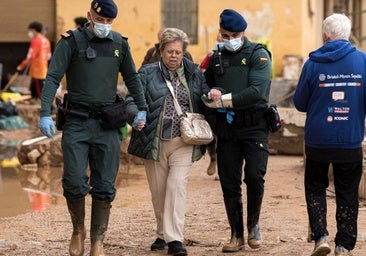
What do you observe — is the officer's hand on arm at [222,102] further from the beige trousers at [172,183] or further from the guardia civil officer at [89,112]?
the guardia civil officer at [89,112]

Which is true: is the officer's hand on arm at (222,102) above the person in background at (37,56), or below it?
above

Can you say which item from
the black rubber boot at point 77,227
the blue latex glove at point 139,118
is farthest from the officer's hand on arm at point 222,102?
the black rubber boot at point 77,227

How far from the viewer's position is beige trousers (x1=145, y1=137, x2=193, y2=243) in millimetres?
8078

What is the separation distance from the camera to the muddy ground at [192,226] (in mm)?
8344

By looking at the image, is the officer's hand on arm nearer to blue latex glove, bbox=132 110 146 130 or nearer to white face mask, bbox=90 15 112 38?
blue latex glove, bbox=132 110 146 130

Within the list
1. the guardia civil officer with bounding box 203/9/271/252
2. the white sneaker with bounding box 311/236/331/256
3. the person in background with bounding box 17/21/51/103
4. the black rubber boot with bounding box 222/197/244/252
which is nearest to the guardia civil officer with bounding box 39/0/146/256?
the guardia civil officer with bounding box 203/9/271/252

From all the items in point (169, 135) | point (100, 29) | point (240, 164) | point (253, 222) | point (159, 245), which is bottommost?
point (159, 245)

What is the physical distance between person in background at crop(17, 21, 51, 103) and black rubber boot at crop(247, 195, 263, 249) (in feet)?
41.0

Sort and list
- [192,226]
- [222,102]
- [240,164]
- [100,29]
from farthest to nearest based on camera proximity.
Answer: [192,226]
[240,164]
[222,102]
[100,29]

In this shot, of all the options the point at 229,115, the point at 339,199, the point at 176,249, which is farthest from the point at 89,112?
the point at 339,199

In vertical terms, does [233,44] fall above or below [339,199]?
above

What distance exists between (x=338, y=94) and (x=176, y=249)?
5.44 feet

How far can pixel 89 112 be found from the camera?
25.2ft

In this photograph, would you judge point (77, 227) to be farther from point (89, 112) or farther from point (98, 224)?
point (89, 112)
